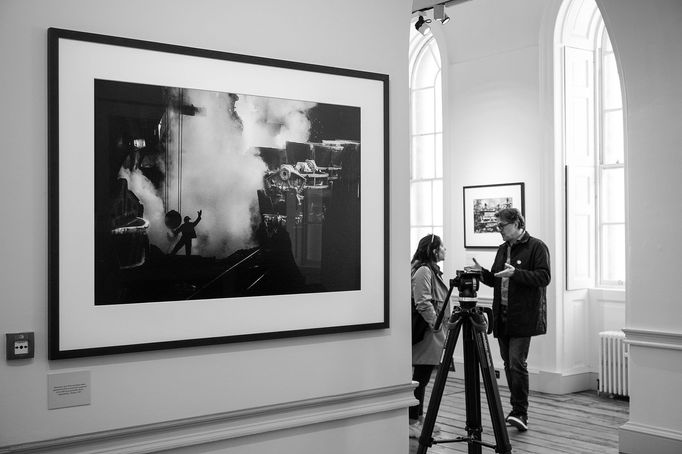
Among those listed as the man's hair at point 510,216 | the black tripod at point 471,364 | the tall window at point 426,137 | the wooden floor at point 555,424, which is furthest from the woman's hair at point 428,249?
the tall window at point 426,137

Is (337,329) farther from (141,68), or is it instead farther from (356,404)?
(141,68)

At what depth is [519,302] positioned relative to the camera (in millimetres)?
5438

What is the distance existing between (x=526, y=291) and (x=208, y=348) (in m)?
3.54

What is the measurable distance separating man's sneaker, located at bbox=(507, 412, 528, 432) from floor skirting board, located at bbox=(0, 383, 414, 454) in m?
2.75

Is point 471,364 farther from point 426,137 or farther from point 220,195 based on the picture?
point 426,137

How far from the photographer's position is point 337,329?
278 cm

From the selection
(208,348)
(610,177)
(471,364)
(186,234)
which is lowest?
(471,364)

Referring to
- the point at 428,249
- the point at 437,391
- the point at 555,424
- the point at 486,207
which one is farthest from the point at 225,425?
the point at 486,207

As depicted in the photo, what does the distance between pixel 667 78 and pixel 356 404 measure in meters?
3.12

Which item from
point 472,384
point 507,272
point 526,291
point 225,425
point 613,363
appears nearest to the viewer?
point 225,425

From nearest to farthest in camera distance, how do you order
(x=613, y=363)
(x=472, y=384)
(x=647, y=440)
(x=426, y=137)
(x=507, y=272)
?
1. (x=472, y=384)
2. (x=647, y=440)
3. (x=507, y=272)
4. (x=613, y=363)
5. (x=426, y=137)

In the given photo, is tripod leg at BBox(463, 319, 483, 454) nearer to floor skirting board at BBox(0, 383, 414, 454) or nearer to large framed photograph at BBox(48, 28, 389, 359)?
floor skirting board at BBox(0, 383, 414, 454)

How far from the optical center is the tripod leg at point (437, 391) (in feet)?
11.0

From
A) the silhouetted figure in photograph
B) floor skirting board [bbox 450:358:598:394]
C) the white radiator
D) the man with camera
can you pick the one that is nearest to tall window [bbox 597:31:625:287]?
the white radiator
